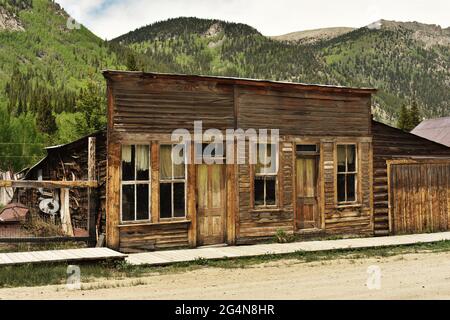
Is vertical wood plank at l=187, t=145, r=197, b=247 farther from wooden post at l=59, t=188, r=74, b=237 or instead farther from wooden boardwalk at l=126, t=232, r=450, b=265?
wooden post at l=59, t=188, r=74, b=237

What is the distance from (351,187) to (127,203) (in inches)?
263

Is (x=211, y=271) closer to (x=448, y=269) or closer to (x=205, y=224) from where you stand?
(x=205, y=224)

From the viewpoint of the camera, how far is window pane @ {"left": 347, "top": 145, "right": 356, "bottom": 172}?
1533cm

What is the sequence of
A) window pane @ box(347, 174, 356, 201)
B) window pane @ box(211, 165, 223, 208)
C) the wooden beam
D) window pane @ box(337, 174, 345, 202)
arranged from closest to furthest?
the wooden beam < window pane @ box(211, 165, 223, 208) < window pane @ box(337, 174, 345, 202) < window pane @ box(347, 174, 356, 201)

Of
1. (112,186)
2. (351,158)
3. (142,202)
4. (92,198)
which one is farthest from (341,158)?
(92,198)

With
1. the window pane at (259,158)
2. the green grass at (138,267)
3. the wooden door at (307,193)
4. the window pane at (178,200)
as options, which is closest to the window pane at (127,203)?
the window pane at (178,200)

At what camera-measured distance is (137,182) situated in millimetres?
12469

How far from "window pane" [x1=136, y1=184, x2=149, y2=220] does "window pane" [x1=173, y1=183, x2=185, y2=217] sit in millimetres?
712

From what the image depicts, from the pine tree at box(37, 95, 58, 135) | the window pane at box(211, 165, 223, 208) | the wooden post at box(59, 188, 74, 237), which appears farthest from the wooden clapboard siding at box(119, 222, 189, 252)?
the pine tree at box(37, 95, 58, 135)

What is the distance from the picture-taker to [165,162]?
12844 millimetres

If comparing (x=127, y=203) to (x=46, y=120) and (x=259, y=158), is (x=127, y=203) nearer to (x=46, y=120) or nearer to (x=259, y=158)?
(x=259, y=158)

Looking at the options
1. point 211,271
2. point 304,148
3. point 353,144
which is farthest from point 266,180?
point 211,271

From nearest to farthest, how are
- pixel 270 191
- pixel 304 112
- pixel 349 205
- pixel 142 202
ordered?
pixel 142 202
pixel 270 191
pixel 304 112
pixel 349 205

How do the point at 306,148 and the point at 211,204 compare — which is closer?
the point at 211,204
